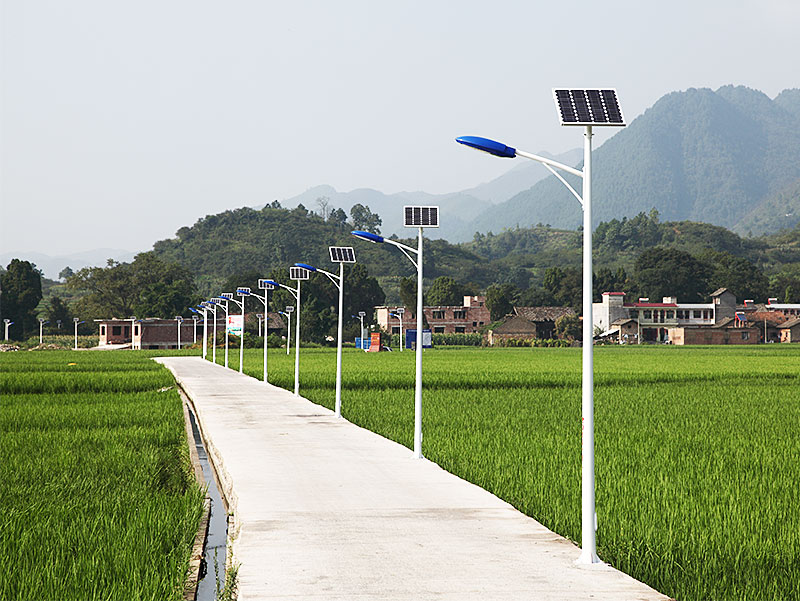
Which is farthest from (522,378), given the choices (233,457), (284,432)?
(233,457)

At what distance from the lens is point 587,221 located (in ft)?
33.6

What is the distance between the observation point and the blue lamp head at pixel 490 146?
441 inches

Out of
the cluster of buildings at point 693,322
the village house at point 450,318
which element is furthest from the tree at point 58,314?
the cluster of buildings at point 693,322

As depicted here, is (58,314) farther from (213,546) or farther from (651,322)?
(213,546)

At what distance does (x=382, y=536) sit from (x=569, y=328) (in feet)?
395

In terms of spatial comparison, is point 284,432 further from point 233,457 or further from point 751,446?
point 751,446

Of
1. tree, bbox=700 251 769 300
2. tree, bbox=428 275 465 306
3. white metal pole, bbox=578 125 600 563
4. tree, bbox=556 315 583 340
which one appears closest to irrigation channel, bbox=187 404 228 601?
white metal pole, bbox=578 125 600 563

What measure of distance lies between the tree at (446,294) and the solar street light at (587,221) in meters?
141

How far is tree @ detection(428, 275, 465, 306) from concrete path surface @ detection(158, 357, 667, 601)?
133878 mm

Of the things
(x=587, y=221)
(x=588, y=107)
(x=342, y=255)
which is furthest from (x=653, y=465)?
(x=342, y=255)

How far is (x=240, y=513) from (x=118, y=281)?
456ft

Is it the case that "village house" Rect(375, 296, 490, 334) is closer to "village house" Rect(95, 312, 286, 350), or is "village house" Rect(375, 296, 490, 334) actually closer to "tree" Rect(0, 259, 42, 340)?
"village house" Rect(95, 312, 286, 350)

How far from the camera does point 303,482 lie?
567 inches

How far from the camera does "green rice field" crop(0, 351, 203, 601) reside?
8883 mm
